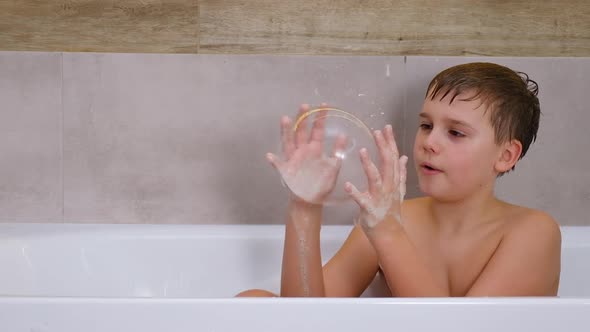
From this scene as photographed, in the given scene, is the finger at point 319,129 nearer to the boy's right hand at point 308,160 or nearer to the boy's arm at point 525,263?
the boy's right hand at point 308,160

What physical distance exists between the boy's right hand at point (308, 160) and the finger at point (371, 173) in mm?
78

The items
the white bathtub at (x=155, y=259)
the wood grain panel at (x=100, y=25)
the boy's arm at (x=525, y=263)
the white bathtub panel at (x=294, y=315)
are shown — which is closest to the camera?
the white bathtub panel at (x=294, y=315)

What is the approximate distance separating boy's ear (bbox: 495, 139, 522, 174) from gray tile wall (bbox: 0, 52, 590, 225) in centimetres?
37

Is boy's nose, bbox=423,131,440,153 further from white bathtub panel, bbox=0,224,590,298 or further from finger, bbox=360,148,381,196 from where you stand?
white bathtub panel, bbox=0,224,590,298

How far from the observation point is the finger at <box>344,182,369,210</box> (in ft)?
3.10

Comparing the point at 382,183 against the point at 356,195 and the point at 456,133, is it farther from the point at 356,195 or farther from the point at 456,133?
the point at 456,133

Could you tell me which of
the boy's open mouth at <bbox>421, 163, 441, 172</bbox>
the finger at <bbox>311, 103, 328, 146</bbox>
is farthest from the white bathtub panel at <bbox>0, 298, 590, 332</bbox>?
the boy's open mouth at <bbox>421, 163, 441, 172</bbox>

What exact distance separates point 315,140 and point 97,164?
73 cm

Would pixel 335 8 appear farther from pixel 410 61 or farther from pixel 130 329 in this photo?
pixel 130 329

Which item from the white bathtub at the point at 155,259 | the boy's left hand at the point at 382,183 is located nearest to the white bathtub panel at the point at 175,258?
the white bathtub at the point at 155,259

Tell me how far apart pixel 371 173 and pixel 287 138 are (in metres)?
0.15

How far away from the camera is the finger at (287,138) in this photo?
101 cm

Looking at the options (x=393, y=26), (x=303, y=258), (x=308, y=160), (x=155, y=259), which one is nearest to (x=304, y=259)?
(x=303, y=258)

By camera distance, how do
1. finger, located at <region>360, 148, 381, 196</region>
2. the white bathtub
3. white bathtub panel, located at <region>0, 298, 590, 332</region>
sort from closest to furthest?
white bathtub panel, located at <region>0, 298, 590, 332</region>, finger, located at <region>360, 148, 381, 196</region>, the white bathtub
